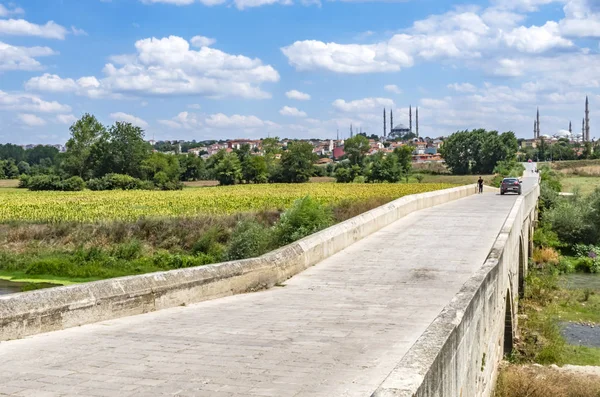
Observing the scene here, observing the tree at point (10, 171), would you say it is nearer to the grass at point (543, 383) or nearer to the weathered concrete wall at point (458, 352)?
the grass at point (543, 383)

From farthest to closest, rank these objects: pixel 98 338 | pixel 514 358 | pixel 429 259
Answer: pixel 514 358, pixel 429 259, pixel 98 338

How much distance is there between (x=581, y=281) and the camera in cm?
3375

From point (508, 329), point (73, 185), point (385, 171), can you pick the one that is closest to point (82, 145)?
point (73, 185)

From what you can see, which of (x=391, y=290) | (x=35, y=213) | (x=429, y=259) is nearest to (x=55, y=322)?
(x=391, y=290)

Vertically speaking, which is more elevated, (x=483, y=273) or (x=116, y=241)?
(x=483, y=273)

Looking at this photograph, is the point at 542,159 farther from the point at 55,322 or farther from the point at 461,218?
the point at 55,322

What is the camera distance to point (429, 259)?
1512 cm

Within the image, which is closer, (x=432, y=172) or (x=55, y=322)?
(x=55, y=322)

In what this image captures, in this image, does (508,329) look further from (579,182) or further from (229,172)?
(579,182)

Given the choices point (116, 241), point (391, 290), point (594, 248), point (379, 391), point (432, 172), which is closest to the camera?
point (379, 391)

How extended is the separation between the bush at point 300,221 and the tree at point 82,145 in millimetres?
78931

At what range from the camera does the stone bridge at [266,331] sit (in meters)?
5.90

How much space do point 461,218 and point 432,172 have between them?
104 metres

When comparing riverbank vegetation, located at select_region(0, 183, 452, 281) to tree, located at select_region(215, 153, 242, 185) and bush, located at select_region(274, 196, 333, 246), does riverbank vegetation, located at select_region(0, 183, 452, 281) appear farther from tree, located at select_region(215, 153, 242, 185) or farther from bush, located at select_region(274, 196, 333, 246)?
tree, located at select_region(215, 153, 242, 185)
